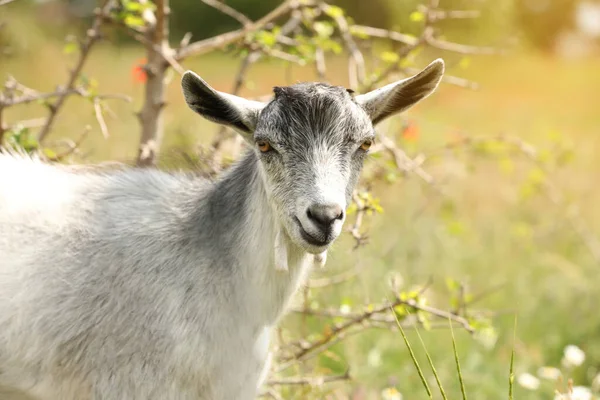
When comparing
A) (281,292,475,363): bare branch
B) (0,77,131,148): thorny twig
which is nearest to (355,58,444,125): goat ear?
(281,292,475,363): bare branch

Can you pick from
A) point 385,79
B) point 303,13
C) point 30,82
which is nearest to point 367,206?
point 385,79

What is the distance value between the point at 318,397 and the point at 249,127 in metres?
2.23

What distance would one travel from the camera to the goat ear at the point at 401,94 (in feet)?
12.9

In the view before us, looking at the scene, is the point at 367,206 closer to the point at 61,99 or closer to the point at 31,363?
the point at 31,363

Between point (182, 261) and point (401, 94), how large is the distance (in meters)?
1.44

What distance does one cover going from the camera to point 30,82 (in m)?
15.5

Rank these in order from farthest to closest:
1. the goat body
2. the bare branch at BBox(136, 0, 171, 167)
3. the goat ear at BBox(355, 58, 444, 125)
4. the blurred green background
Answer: the blurred green background → the bare branch at BBox(136, 0, 171, 167) → the goat ear at BBox(355, 58, 444, 125) → the goat body

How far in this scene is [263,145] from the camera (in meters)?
3.70

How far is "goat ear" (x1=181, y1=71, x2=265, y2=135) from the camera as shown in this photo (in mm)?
3752

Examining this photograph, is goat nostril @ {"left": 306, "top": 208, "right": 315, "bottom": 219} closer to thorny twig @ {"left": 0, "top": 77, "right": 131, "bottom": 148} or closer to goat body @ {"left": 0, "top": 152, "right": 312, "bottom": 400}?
goat body @ {"left": 0, "top": 152, "right": 312, "bottom": 400}

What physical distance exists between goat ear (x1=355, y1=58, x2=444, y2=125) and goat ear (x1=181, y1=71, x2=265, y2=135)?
0.55m

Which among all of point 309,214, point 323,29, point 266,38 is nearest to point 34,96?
point 266,38

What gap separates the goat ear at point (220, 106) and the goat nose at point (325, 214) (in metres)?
0.69

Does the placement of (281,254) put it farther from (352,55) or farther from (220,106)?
(352,55)
